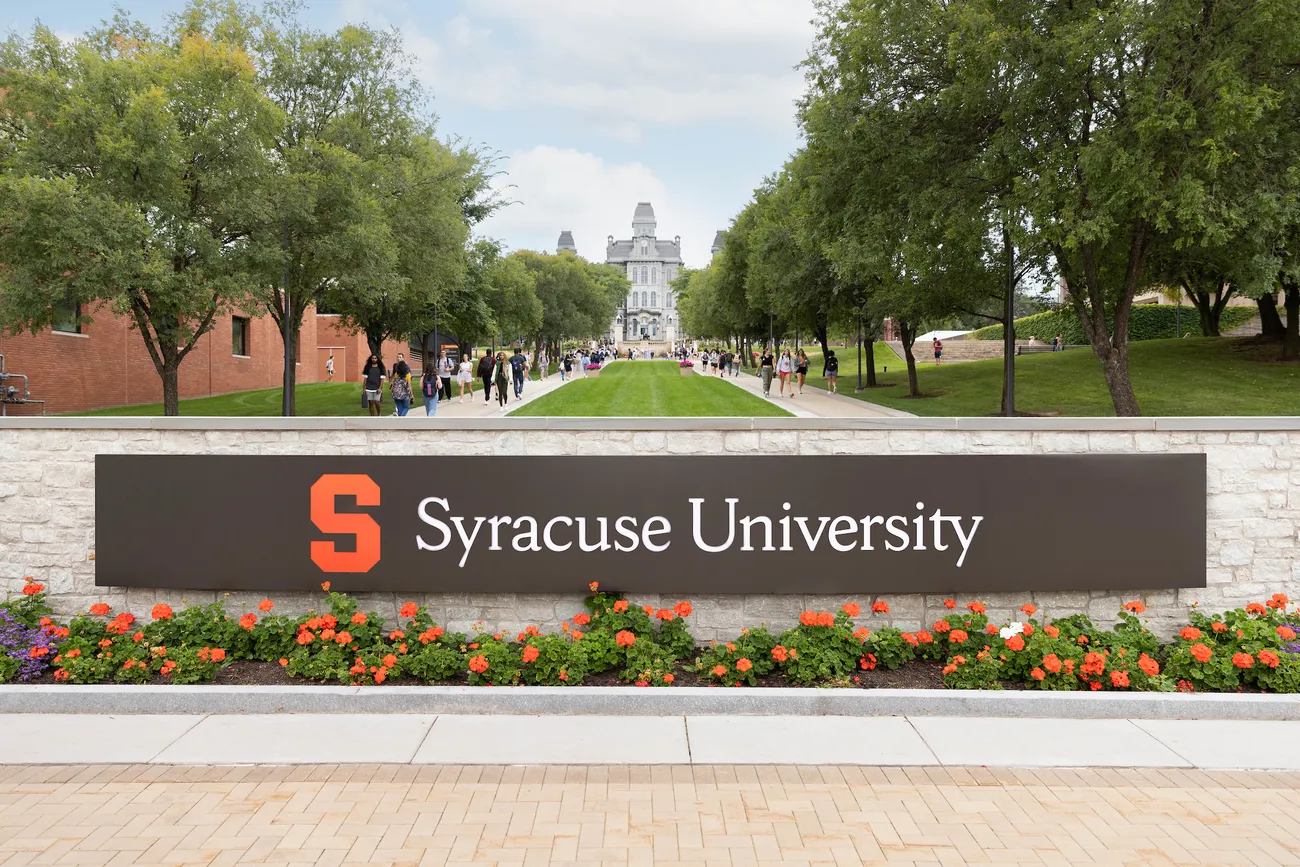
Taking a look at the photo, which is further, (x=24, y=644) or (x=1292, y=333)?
(x=1292, y=333)

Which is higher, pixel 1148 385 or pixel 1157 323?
pixel 1157 323

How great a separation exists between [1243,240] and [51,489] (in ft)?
74.1

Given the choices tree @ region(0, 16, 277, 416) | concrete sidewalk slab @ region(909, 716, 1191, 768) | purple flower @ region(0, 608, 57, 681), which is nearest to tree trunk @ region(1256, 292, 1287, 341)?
concrete sidewalk slab @ region(909, 716, 1191, 768)

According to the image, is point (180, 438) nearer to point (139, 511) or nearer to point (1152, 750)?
point (139, 511)

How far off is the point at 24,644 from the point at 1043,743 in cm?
751

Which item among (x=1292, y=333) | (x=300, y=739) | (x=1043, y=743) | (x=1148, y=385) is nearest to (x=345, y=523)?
(x=300, y=739)

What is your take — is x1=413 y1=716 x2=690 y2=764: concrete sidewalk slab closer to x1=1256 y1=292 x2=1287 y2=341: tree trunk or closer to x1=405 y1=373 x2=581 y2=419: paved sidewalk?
x1=405 y1=373 x2=581 y2=419: paved sidewalk

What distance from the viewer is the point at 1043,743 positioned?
228 inches

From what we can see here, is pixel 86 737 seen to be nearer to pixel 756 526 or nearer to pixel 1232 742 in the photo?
pixel 756 526

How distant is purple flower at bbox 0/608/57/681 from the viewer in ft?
21.9

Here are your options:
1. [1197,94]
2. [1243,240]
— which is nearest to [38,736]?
[1197,94]

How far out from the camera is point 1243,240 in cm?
1995

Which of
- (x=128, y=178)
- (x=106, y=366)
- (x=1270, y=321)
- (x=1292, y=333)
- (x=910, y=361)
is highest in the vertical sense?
(x=128, y=178)

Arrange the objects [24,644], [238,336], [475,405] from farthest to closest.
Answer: [238,336]
[475,405]
[24,644]
